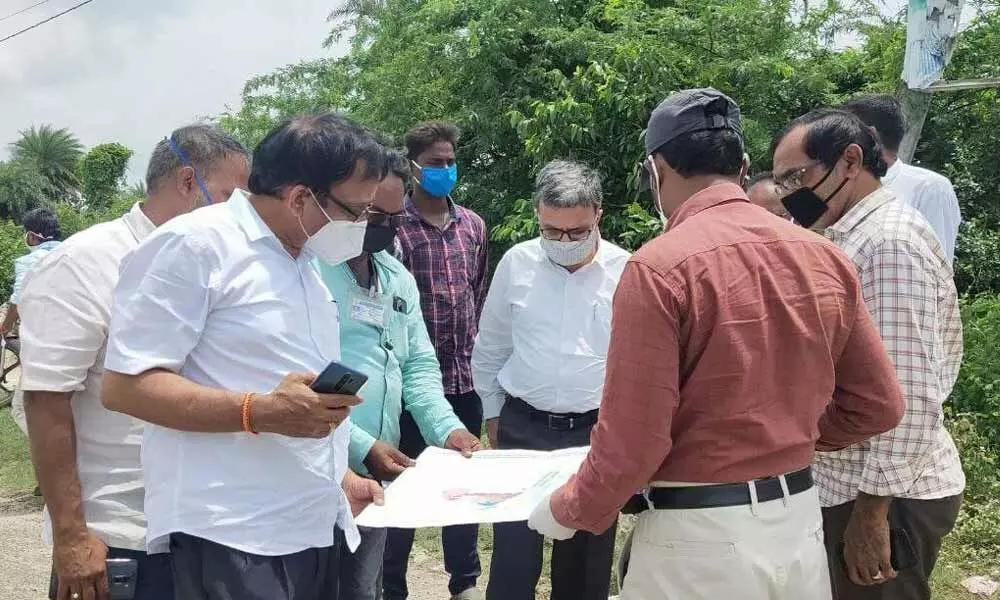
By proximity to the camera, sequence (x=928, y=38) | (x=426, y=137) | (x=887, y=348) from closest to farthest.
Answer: (x=887, y=348), (x=426, y=137), (x=928, y=38)

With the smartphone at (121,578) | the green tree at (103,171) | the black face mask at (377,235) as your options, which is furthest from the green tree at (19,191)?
the smartphone at (121,578)

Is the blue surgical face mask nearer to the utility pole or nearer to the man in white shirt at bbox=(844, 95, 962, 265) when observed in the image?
the man in white shirt at bbox=(844, 95, 962, 265)

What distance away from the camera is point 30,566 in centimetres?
505

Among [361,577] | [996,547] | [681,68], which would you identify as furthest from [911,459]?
[681,68]

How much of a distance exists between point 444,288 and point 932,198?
231cm

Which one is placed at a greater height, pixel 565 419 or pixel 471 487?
pixel 471 487

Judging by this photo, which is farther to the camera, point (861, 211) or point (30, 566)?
point (30, 566)

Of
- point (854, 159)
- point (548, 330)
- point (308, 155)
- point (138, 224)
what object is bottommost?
point (548, 330)

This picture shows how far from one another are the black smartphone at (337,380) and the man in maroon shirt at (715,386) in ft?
1.76

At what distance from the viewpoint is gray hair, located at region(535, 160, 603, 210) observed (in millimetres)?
3469

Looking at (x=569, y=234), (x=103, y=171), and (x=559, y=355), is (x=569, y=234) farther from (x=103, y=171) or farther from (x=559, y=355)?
(x=103, y=171)

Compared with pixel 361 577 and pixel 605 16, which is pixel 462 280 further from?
pixel 605 16

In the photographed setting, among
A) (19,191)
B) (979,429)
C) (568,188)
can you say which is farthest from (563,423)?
(19,191)

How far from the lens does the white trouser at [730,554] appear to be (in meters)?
1.83
